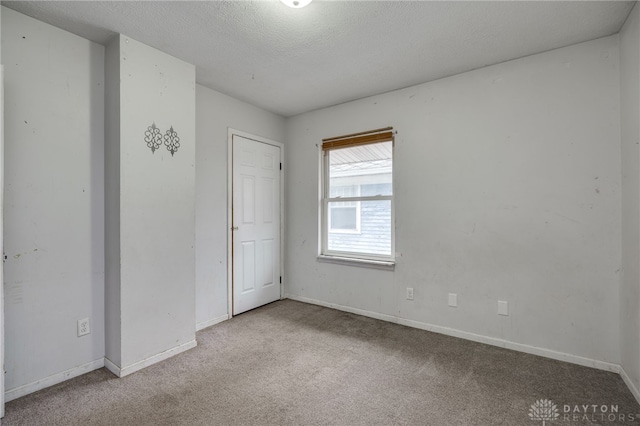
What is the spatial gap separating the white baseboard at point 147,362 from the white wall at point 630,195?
10.6 feet

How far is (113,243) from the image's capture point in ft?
7.58

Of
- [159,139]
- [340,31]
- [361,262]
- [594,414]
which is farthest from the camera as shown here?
[361,262]

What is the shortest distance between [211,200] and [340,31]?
204 centimetres

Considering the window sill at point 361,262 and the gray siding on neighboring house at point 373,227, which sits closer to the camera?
the window sill at point 361,262

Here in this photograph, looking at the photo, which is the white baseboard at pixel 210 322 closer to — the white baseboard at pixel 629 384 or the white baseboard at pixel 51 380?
the white baseboard at pixel 51 380

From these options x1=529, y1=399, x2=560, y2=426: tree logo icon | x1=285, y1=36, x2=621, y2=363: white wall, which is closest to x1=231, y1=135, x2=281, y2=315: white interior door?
x1=285, y1=36, x2=621, y2=363: white wall

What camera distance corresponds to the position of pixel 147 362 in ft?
7.79

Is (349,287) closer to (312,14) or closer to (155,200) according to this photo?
(155,200)

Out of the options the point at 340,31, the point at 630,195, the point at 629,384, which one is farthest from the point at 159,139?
the point at 629,384

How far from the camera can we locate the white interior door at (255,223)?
3.52 m

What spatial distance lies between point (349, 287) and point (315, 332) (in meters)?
0.79

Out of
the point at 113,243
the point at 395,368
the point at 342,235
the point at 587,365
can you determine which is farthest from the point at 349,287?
the point at 113,243

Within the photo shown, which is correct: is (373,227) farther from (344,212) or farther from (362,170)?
(362,170)

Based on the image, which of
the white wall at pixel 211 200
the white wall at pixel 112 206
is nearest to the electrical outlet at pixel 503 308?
the white wall at pixel 211 200
